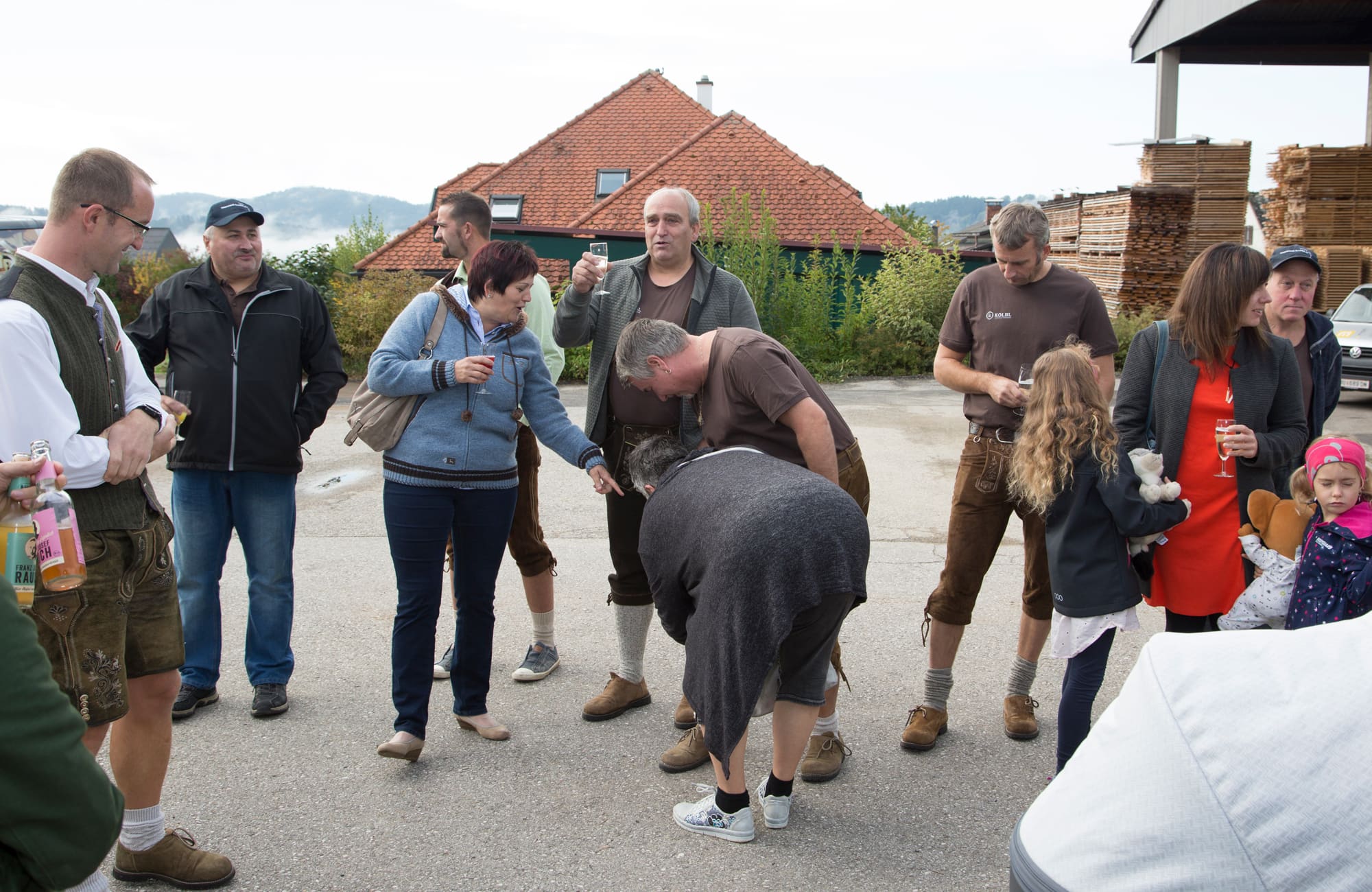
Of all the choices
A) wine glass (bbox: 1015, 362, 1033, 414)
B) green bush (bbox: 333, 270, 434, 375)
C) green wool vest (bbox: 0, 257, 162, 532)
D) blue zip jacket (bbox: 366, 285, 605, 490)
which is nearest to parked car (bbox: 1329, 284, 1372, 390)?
wine glass (bbox: 1015, 362, 1033, 414)

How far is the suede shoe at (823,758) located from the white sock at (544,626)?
149 centimetres

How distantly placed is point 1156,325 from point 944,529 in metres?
3.83

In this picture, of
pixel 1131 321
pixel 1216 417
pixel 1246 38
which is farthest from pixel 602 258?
pixel 1246 38

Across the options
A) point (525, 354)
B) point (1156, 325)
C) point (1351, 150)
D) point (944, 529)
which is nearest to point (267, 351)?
point (525, 354)

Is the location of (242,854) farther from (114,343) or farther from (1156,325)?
(1156,325)

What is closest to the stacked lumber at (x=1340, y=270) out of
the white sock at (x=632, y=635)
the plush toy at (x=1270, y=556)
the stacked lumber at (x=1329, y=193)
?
the stacked lumber at (x=1329, y=193)

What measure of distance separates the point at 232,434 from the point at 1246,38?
1879cm

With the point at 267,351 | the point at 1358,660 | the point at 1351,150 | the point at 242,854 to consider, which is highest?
the point at 1351,150

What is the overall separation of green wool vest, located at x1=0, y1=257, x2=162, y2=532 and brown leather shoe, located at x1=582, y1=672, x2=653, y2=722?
1.99 m

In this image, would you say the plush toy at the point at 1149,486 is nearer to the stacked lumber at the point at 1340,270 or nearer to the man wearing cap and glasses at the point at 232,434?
the man wearing cap and glasses at the point at 232,434

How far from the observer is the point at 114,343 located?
9.91 feet

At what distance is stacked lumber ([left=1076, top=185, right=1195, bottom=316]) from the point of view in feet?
55.1

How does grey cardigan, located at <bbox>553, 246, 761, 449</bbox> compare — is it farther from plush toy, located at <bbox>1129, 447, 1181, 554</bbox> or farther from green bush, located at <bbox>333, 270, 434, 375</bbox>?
green bush, located at <bbox>333, 270, 434, 375</bbox>

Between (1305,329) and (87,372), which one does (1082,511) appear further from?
(87,372)
